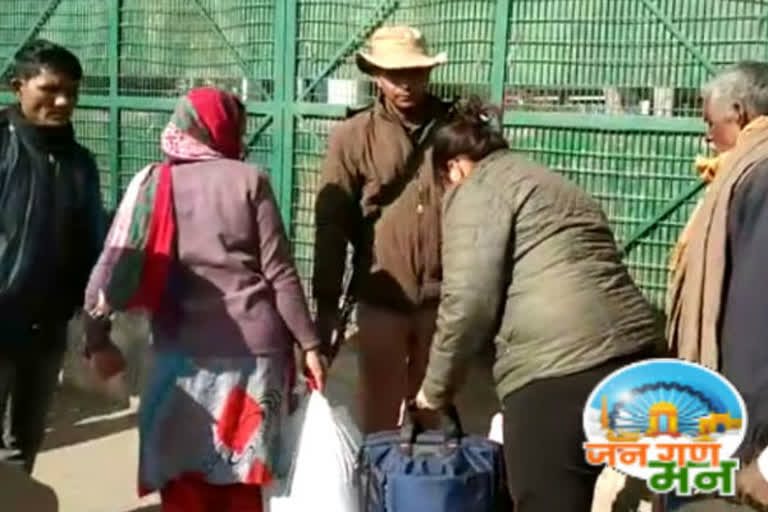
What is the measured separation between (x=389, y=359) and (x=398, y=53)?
3.60 ft

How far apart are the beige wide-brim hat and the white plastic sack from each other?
122cm

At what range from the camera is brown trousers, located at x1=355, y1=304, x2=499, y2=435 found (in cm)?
441

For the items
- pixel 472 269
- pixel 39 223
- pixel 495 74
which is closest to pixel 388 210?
pixel 495 74

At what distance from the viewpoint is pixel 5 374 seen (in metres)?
4.32

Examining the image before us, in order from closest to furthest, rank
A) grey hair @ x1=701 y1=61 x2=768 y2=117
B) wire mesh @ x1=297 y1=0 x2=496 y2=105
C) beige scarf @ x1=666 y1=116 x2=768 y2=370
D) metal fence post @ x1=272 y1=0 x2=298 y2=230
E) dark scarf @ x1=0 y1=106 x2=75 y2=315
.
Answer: beige scarf @ x1=666 y1=116 x2=768 y2=370 < grey hair @ x1=701 y1=61 x2=768 y2=117 < dark scarf @ x1=0 y1=106 x2=75 y2=315 < wire mesh @ x1=297 y1=0 x2=496 y2=105 < metal fence post @ x1=272 y1=0 x2=298 y2=230

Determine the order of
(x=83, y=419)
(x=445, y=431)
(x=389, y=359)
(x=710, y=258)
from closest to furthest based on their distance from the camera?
(x=710, y=258) → (x=445, y=431) → (x=389, y=359) → (x=83, y=419)

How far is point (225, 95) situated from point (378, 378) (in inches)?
50.1

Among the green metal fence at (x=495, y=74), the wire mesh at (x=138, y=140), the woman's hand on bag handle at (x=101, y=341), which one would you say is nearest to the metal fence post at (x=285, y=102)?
the green metal fence at (x=495, y=74)

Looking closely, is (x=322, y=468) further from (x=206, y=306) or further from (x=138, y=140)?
(x=138, y=140)

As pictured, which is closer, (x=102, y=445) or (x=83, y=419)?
(x=102, y=445)

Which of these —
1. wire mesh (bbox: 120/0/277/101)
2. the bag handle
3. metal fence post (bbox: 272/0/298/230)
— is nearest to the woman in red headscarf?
the bag handle

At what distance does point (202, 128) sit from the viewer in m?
3.78

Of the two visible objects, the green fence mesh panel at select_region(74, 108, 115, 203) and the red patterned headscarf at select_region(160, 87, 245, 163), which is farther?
the green fence mesh panel at select_region(74, 108, 115, 203)

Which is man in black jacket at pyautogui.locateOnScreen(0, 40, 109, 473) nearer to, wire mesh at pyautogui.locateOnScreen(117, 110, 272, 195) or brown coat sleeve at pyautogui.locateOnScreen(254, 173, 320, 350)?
brown coat sleeve at pyautogui.locateOnScreen(254, 173, 320, 350)
